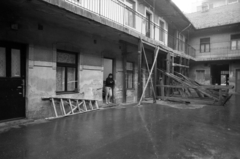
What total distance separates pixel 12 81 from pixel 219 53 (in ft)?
65.3

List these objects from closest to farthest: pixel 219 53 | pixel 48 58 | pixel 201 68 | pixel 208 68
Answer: pixel 48 58
pixel 219 53
pixel 208 68
pixel 201 68

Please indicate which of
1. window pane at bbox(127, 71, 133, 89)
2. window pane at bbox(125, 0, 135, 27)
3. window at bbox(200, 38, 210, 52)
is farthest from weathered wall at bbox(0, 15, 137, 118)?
window at bbox(200, 38, 210, 52)

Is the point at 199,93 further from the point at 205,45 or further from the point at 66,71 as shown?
the point at 205,45

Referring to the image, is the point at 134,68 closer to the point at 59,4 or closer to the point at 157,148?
the point at 59,4

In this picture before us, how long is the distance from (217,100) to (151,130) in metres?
5.74

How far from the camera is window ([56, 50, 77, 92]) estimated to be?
653cm

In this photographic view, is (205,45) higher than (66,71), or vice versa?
(205,45)

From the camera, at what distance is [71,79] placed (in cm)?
698

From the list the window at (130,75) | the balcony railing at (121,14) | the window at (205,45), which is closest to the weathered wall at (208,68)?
the window at (205,45)

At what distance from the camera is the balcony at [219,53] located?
16950 millimetres

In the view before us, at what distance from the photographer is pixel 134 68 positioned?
35.6ft

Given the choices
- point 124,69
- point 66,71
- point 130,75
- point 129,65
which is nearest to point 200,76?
point 130,75

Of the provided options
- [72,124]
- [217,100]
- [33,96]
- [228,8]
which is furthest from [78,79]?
[228,8]

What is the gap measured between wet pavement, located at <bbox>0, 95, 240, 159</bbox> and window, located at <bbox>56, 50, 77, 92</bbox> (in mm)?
1729
